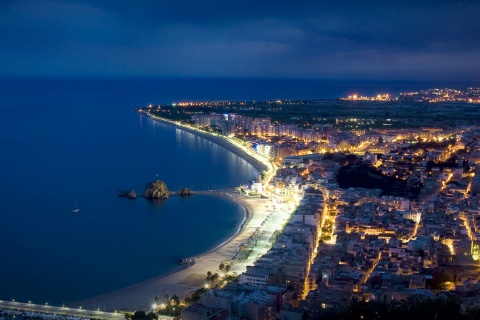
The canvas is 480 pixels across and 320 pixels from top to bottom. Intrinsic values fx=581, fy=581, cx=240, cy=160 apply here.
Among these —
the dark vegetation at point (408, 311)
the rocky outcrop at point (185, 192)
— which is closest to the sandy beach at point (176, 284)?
the dark vegetation at point (408, 311)

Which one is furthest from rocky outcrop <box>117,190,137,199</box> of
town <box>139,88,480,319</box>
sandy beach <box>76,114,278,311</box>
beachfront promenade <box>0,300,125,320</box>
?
beachfront promenade <box>0,300,125,320</box>

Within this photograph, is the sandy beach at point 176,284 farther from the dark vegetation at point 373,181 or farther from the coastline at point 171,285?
the dark vegetation at point 373,181

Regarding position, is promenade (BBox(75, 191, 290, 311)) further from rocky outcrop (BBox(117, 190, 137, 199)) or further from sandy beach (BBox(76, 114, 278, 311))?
rocky outcrop (BBox(117, 190, 137, 199))

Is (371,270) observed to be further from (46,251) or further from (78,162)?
(78,162)

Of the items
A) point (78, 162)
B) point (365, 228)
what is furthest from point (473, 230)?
point (78, 162)

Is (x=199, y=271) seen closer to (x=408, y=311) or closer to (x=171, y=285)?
(x=171, y=285)

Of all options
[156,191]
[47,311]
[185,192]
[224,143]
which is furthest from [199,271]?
[224,143]
